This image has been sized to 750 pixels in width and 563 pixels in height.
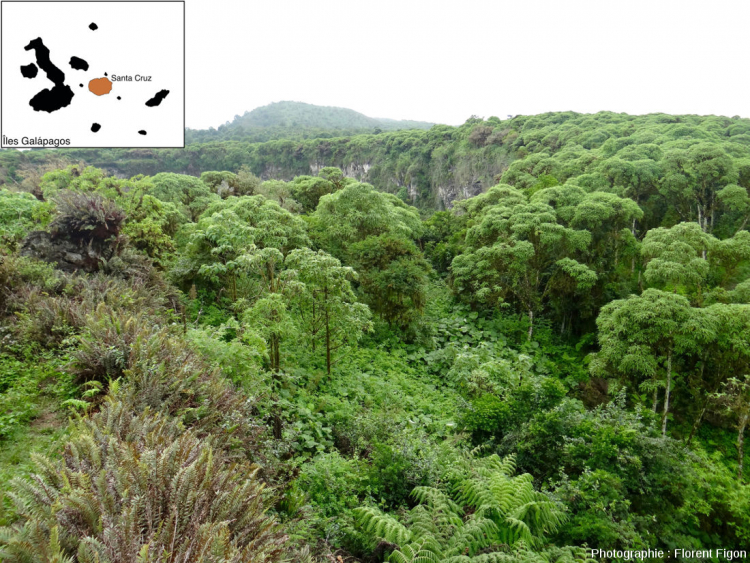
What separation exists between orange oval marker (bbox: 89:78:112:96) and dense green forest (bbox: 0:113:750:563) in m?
2.99

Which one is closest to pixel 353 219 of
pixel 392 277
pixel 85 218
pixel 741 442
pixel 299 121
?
pixel 392 277

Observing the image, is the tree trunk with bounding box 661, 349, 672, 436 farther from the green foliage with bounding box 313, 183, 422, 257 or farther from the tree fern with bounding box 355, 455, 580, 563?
the green foliage with bounding box 313, 183, 422, 257

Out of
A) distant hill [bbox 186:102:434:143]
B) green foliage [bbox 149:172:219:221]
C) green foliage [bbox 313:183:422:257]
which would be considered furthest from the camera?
distant hill [bbox 186:102:434:143]

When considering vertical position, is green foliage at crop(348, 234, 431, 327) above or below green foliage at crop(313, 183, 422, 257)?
below

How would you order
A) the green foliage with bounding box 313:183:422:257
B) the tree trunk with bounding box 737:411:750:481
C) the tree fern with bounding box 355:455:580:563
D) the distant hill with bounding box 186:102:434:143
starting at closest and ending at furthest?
the tree fern with bounding box 355:455:580:563
the tree trunk with bounding box 737:411:750:481
the green foliage with bounding box 313:183:422:257
the distant hill with bounding box 186:102:434:143

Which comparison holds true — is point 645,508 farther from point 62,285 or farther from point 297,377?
point 62,285

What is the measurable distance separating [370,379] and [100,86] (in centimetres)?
715

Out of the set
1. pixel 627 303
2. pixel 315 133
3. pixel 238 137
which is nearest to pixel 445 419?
pixel 627 303

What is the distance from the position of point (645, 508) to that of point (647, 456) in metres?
0.64

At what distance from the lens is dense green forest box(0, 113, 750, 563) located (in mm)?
2650

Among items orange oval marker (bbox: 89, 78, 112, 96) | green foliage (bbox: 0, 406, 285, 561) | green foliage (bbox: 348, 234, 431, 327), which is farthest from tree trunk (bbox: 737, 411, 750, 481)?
orange oval marker (bbox: 89, 78, 112, 96)

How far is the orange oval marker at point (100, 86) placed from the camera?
5508 millimetres

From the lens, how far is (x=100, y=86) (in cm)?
553

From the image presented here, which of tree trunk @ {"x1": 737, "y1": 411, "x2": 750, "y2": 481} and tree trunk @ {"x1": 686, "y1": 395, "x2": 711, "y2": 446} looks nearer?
tree trunk @ {"x1": 737, "y1": 411, "x2": 750, "y2": 481}
